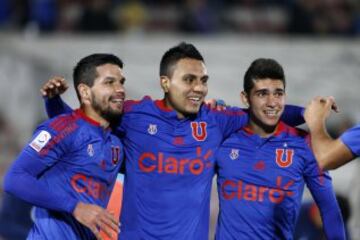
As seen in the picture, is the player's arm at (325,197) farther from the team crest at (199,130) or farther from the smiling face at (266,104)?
the team crest at (199,130)

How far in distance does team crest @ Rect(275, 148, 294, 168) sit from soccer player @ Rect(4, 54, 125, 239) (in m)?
1.11

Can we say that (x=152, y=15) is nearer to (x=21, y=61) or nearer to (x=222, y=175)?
(x=21, y=61)

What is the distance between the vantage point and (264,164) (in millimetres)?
6262

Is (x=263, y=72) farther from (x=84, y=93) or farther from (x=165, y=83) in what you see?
(x=84, y=93)

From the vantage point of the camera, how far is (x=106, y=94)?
6.16 m

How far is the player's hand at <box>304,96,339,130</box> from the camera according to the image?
5.56 meters

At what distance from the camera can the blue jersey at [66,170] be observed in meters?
5.69

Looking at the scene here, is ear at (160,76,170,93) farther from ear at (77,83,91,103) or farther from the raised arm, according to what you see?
the raised arm

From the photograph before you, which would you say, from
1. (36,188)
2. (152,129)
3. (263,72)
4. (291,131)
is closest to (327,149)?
(291,131)

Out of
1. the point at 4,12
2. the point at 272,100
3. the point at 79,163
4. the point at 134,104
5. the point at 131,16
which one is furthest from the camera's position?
the point at 4,12

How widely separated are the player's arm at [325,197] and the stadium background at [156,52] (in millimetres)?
4864

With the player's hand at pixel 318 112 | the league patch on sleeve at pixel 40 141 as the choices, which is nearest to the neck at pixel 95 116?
the league patch on sleeve at pixel 40 141

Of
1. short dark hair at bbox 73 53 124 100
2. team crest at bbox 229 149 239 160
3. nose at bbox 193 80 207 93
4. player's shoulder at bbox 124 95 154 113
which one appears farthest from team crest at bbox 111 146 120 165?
team crest at bbox 229 149 239 160

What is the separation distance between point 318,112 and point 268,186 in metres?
0.80
